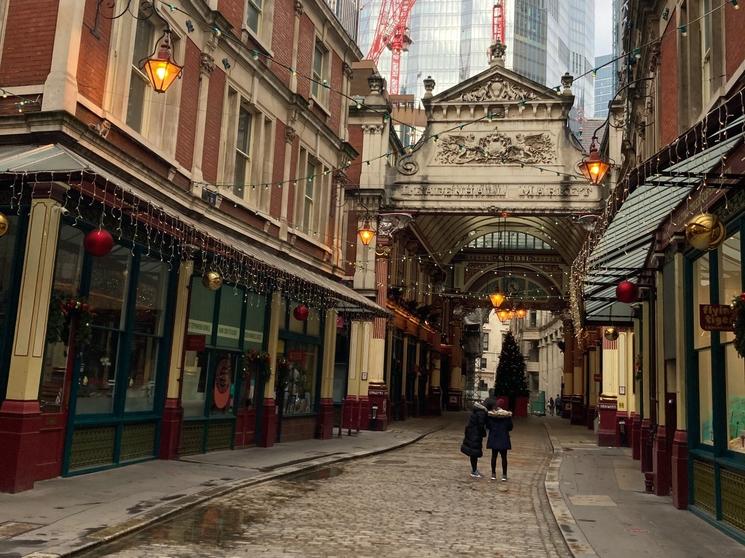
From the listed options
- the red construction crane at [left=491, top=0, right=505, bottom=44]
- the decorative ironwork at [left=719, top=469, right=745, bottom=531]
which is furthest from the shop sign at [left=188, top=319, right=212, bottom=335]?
the red construction crane at [left=491, top=0, right=505, bottom=44]

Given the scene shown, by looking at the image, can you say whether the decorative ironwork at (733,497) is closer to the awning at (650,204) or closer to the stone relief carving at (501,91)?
the awning at (650,204)

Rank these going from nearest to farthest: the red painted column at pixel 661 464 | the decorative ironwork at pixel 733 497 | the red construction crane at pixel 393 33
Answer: the decorative ironwork at pixel 733 497 < the red painted column at pixel 661 464 < the red construction crane at pixel 393 33

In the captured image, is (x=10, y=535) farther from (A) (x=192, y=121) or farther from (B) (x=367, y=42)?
(B) (x=367, y=42)

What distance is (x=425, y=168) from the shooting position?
2900cm

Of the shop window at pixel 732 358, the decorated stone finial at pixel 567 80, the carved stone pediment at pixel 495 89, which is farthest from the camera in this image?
the carved stone pediment at pixel 495 89

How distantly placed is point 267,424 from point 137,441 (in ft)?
16.1

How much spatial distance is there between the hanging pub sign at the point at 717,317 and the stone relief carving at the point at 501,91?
2085 cm

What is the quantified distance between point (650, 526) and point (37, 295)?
29.1 feet

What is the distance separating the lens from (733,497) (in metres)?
9.20

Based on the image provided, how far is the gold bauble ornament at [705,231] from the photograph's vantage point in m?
8.03

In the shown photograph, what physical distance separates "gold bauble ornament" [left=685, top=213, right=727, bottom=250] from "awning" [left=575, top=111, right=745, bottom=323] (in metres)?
0.71

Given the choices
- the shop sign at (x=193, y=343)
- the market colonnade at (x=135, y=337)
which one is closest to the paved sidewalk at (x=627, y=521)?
the market colonnade at (x=135, y=337)

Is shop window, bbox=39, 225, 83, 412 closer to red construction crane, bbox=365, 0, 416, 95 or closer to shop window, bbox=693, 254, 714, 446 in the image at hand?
shop window, bbox=693, 254, 714, 446

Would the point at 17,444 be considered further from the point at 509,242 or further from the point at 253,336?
the point at 509,242
